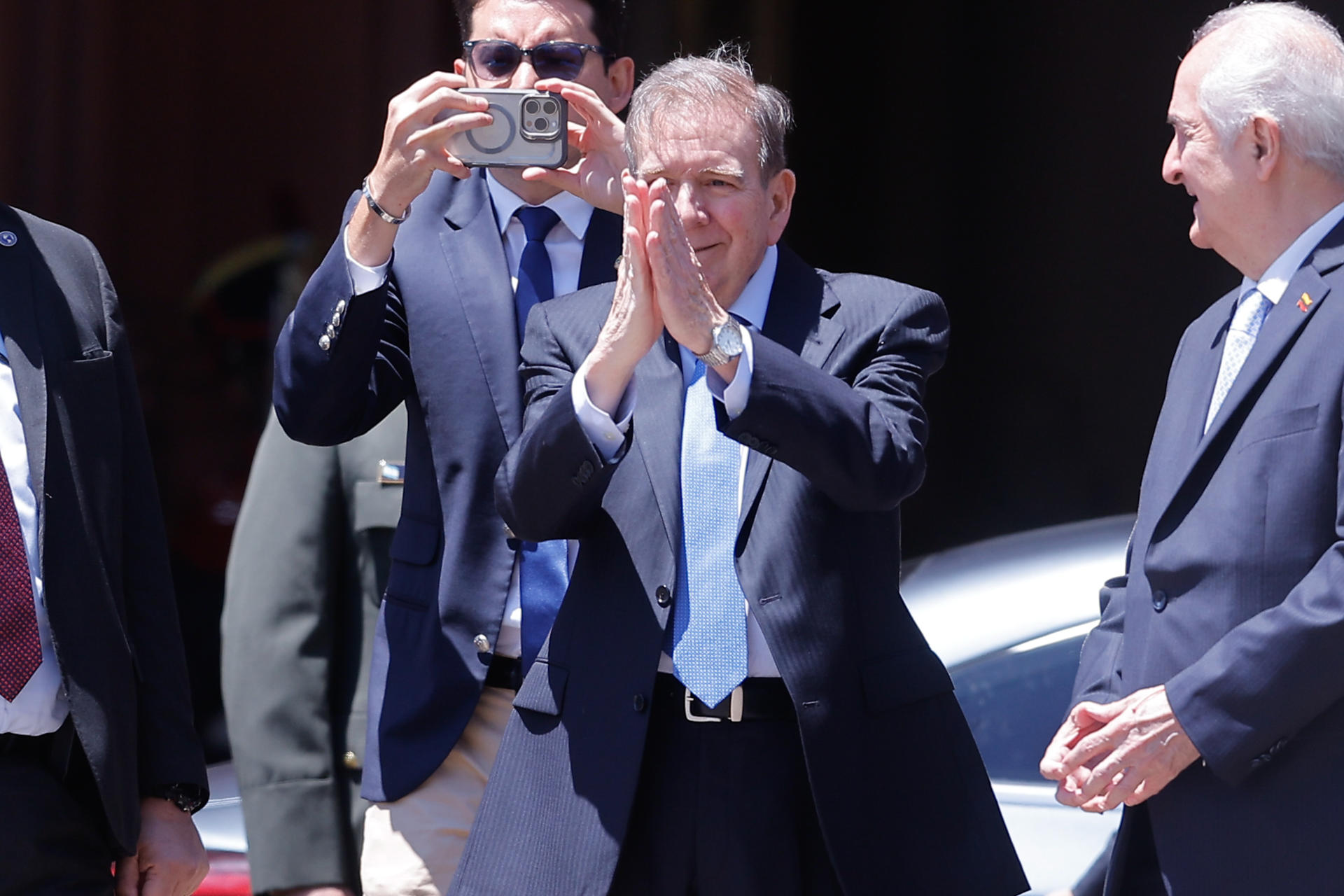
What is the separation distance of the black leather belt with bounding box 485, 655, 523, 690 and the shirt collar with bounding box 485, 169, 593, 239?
0.68m

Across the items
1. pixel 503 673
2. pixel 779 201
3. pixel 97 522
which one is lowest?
pixel 503 673

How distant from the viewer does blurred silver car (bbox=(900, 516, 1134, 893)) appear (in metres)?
3.26

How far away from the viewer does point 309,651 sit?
3115 mm

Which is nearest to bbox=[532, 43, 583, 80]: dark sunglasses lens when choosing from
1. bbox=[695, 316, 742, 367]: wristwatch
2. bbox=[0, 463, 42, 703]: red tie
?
bbox=[695, 316, 742, 367]: wristwatch

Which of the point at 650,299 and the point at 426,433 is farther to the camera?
the point at 426,433

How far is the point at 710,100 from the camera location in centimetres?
251

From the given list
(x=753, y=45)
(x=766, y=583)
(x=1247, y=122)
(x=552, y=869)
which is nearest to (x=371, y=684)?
(x=552, y=869)

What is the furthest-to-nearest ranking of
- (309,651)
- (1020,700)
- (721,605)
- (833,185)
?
1. (833,185)
2. (1020,700)
3. (309,651)
4. (721,605)

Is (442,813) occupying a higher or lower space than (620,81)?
lower

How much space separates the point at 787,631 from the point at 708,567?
148 millimetres

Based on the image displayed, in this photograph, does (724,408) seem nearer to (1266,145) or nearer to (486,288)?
(486,288)

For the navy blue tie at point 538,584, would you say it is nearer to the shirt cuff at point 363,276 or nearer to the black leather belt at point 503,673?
the black leather belt at point 503,673

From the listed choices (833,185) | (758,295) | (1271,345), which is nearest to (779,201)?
(758,295)

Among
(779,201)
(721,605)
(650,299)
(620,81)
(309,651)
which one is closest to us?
(650,299)
